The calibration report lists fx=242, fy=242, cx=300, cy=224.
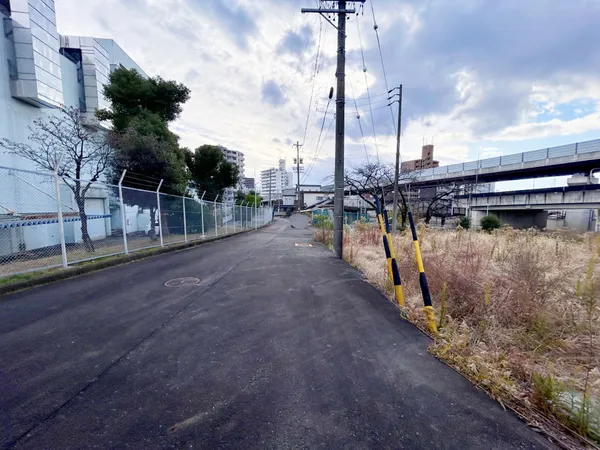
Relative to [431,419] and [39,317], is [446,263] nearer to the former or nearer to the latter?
[431,419]

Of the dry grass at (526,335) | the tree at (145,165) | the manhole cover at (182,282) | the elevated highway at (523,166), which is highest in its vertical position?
the elevated highway at (523,166)

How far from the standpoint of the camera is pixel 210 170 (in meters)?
19.7

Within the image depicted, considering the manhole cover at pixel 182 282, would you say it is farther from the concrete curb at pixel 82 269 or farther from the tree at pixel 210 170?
the tree at pixel 210 170

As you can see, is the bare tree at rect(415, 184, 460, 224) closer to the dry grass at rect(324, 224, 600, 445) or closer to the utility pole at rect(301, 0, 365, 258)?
the utility pole at rect(301, 0, 365, 258)

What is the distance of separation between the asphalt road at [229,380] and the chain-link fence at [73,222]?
8.17ft

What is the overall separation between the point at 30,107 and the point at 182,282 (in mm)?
12810

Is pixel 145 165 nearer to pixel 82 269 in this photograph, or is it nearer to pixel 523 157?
pixel 82 269

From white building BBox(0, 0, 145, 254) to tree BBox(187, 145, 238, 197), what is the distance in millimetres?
7553

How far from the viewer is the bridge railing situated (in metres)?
21.4

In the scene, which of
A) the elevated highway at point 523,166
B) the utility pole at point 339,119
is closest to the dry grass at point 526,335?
the utility pole at point 339,119

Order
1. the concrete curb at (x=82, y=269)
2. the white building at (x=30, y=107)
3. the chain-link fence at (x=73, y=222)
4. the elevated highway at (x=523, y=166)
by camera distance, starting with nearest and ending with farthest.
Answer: the concrete curb at (x=82, y=269) < the chain-link fence at (x=73, y=222) < the white building at (x=30, y=107) < the elevated highway at (x=523, y=166)

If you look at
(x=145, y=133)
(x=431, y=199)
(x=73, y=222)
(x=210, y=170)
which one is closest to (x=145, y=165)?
(x=145, y=133)

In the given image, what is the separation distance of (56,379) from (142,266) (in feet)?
16.6

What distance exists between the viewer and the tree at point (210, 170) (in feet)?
62.8
